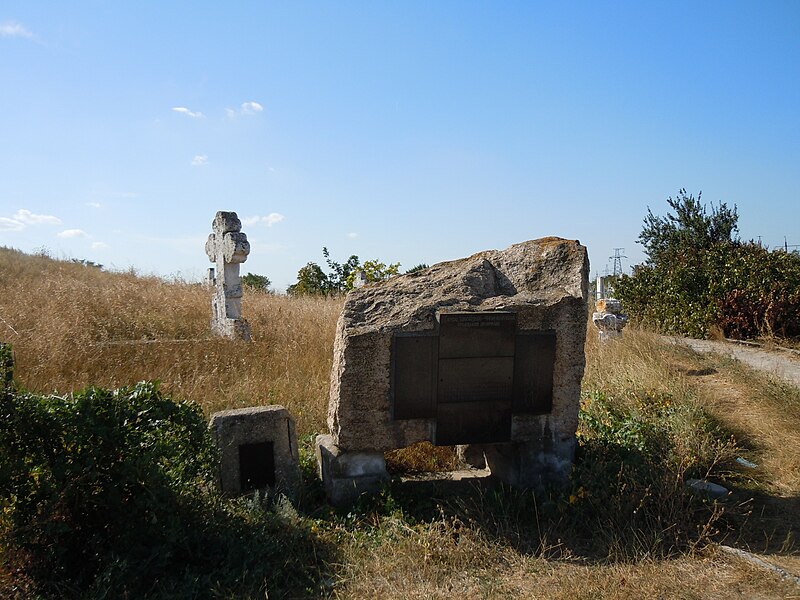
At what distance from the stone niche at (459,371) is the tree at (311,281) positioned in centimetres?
1298

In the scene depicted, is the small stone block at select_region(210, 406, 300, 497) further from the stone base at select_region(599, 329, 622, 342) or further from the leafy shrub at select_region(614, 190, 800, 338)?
the leafy shrub at select_region(614, 190, 800, 338)

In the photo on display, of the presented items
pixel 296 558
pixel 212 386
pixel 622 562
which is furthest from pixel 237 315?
pixel 622 562

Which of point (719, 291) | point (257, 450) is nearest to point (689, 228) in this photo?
point (719, 291)

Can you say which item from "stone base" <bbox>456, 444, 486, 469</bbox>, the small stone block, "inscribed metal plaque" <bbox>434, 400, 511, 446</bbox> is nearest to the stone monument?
"stone base" <bbox>456, 444, 486, 469</bbox>

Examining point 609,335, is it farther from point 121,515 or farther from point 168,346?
point 121,515

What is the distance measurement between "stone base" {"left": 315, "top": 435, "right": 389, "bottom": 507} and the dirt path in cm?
593

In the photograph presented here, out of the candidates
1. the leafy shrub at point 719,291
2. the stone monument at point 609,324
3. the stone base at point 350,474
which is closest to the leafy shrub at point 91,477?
the stone base at point 350,474

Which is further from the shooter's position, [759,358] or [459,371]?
[759,358]

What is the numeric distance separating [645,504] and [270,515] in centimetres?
249

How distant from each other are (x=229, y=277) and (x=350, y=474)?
6.20 meters

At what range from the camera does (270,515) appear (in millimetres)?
3756

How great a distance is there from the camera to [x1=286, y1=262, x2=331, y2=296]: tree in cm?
1738

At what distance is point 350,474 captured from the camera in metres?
4.20

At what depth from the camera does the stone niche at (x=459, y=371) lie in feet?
13.5
